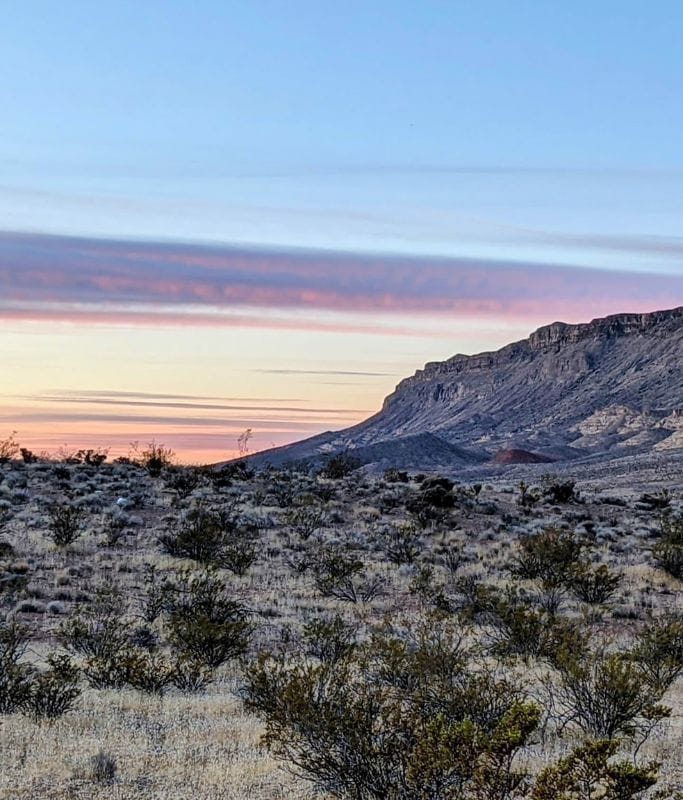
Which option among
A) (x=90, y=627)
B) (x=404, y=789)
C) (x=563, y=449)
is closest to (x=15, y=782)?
(x=404, y=789)

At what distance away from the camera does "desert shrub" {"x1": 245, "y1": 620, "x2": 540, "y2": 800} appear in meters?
6.73

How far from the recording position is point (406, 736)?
7.86m

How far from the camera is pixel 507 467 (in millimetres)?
99312

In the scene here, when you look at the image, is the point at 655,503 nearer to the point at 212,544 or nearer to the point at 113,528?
the point at 212,544

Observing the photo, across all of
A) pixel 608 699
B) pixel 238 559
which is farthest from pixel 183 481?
pixel 608 699

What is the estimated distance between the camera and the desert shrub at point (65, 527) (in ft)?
92.9

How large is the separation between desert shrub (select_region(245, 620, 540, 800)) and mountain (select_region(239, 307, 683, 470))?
85.8 m

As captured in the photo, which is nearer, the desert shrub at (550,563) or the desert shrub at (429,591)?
the desert shrub at (429,591)

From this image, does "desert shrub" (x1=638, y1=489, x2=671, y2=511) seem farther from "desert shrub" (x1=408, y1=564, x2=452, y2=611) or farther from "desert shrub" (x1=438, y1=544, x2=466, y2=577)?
"desert shrub" (x1=408, y1=564, x2=452, y2=611)

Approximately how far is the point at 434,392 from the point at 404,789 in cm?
16932

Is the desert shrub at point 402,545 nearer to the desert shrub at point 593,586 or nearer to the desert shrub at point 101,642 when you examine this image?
the desert shrub at point 593,586

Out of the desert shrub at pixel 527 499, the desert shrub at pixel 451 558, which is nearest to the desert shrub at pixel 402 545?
the desert shrub at pixel 451 558

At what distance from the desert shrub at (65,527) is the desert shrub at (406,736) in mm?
17473

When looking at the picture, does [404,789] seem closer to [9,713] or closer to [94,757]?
[94,757]
